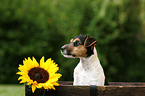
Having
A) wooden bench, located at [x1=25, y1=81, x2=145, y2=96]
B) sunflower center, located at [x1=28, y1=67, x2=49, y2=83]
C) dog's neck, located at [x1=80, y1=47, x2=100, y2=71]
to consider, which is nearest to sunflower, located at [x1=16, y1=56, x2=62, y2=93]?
sunflower center, located at [x1=28, y1=67, x2=49, y2=83]

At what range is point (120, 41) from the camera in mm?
10320

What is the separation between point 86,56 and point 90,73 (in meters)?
0.17

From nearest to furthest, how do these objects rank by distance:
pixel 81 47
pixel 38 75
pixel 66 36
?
pixel 38 75
pixel 81 47
pixel 66 36

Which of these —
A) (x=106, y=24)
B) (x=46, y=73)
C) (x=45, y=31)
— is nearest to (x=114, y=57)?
(x=106, y=24)

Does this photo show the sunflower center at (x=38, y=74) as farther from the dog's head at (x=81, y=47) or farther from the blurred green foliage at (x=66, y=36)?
the blurred green foliage at (x=66, y=36)

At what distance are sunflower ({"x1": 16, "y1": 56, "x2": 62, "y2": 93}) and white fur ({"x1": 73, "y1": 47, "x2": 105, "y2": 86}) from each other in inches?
12.4

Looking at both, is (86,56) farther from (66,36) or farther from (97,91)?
(66,36)

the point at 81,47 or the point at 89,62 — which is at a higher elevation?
the point at 81,47

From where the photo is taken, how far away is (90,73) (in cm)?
251

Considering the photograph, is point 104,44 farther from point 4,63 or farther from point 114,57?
point 4,63

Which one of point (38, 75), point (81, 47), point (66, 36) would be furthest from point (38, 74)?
point (66, 36)

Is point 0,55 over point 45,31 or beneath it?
beneath

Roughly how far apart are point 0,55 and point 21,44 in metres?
1.18

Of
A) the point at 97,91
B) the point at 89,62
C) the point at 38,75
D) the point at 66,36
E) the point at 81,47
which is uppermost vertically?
the point at 66,36
